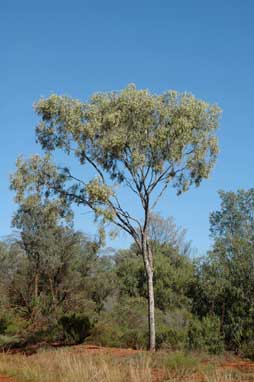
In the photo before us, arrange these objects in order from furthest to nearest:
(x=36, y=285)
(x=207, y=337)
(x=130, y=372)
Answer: (x=36, y=285) < (x=207, y=337) < (x=130, y=372)

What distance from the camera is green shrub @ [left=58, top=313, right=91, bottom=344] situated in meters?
23.5

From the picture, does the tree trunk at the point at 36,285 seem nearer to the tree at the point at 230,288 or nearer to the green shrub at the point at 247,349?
the tree at the point at 230,288

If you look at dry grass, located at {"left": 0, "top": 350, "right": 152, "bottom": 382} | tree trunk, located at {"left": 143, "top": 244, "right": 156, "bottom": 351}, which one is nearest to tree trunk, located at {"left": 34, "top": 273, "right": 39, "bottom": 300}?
tree trunk, located at {"left": 143, "top": 244, "right": 156, "bottom": 351}

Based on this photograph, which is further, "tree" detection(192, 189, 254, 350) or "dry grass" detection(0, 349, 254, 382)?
"tree" detection(192, 189, 254, 350)

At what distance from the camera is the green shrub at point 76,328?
23484mm

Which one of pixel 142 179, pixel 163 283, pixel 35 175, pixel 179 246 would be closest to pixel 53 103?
pixel 35 175

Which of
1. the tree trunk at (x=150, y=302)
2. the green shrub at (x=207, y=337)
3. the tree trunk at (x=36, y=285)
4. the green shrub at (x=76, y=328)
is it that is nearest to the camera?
the green shrub at (x=207, y=337)

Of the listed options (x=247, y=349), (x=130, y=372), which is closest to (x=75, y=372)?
(x=130, y=372)

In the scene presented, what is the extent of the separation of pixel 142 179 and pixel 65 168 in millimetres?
3331

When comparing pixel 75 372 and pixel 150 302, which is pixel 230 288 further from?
pixel 75 372

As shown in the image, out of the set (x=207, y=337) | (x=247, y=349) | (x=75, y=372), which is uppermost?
(x=207, y=337)

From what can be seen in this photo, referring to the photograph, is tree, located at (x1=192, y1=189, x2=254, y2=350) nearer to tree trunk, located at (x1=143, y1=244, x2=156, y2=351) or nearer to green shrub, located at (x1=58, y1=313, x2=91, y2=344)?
tree trunk, located at (x1=143, y1=244, x2=156, y2=351)

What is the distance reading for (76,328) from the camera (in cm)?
2394

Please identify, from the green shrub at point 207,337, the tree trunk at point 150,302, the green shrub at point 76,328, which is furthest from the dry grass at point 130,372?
the green shrub at point 76,328
